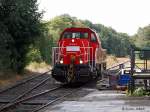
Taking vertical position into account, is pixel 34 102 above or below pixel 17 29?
below

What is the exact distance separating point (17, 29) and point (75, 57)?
5341mm

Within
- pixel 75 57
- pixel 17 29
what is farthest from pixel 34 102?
pixel 17 29

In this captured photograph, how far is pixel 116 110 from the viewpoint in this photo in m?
15.0

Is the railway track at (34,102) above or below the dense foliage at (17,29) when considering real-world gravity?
below

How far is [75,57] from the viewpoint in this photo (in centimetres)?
2652

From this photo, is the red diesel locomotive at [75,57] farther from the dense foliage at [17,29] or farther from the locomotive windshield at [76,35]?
the dense foliage at [17,29]

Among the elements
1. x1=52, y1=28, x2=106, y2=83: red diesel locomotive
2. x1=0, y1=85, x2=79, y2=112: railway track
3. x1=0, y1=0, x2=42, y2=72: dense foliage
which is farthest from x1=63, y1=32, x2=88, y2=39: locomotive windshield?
x1=0, y1=85, x2=79, y2=112: railway track

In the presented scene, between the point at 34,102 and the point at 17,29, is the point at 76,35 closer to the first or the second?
the point at 17,29

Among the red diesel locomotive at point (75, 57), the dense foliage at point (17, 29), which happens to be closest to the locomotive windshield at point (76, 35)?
the red diesel locomotive at point (75, 57)

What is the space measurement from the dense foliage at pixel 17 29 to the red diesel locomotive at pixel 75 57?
2.88 meters

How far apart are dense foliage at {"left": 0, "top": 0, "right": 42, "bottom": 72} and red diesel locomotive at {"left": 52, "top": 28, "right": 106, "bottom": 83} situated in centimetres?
288

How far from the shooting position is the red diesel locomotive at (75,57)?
1023 inches

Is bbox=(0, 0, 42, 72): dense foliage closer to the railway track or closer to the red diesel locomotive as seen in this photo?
the red diesel locomotive

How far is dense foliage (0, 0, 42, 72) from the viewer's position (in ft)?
88.7
